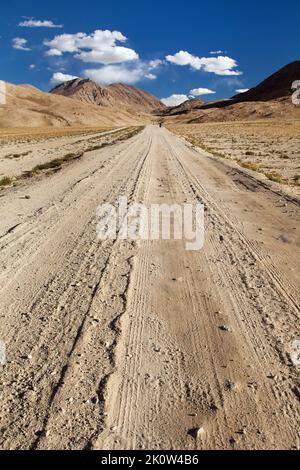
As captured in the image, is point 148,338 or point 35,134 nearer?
point 148,338

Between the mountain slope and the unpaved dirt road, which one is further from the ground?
the unpaved dirt road

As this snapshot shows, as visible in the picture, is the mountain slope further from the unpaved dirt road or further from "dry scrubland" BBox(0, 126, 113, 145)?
the unpaved dirt road

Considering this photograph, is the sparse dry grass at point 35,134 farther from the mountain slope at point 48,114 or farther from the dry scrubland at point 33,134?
the mountain slope at point 48,114

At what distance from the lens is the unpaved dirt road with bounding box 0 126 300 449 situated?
11.8ft

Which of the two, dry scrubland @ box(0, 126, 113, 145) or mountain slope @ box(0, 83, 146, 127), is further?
mountain slope @ box(0, 83, 146, 127)

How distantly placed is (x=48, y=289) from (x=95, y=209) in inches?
208

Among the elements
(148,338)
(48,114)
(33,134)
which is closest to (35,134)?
(33,134)

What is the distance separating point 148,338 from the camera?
5000 mm

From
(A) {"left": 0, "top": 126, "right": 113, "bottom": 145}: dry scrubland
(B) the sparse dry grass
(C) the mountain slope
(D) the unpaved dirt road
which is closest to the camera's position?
(D) the unpaved dirt road

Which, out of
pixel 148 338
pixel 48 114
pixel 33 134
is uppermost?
pixel 148 338

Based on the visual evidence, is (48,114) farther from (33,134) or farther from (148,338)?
(148,338)

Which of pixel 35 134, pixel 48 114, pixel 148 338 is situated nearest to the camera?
pixel 148 338

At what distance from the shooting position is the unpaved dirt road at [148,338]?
3609 millimetres

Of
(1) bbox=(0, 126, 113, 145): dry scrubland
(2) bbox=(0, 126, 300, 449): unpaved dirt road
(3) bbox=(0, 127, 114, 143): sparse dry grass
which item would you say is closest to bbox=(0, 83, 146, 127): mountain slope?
(1) bbox=(0, 126, 113, 145): dry scrubland
